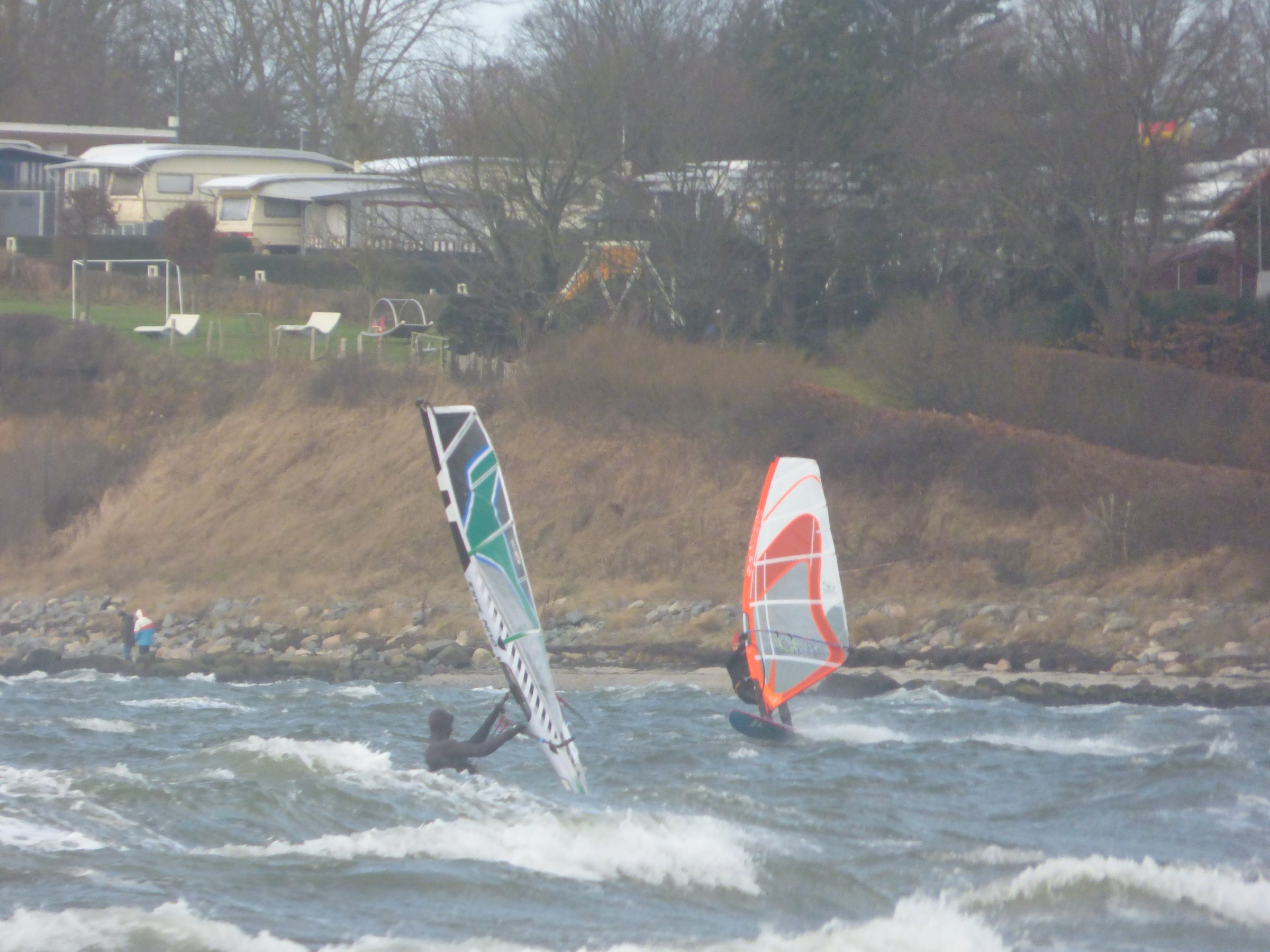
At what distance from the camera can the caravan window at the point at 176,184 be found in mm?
42750

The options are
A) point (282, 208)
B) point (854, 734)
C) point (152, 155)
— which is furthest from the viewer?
point (152, 155)

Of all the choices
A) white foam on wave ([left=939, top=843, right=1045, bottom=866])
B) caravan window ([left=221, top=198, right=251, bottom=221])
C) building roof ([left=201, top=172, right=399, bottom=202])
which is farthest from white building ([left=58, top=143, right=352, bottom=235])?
white foam on wave ([left=939, top=843, right=1045, bottom=866])

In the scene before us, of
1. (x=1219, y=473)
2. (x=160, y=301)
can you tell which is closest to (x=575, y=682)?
(x=1219, y=473)

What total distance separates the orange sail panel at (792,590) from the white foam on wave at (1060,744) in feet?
5.19

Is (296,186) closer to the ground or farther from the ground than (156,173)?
closer to the ground

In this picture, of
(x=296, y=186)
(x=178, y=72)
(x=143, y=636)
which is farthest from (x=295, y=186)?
(x=143, y=636)

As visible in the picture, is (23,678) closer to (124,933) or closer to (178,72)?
(124,933)

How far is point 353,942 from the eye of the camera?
746cm

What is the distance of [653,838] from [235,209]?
35444 mm

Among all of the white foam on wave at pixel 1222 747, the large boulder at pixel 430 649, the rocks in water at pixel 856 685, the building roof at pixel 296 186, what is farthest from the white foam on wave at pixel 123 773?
the building roof at pixel 296 186

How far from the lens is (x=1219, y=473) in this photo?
19.1 m

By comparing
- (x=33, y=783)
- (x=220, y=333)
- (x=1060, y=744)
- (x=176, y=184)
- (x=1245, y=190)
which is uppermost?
(x=176, y=184)

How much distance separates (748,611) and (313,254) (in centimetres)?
2865

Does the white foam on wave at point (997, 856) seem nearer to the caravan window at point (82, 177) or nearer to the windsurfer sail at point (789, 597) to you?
the windsurfer sail at point (789, 597)
